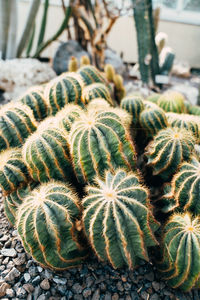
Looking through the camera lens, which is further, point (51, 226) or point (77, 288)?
point (77, 288)

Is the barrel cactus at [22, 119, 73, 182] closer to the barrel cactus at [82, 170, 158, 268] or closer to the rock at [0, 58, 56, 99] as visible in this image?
the barrel cactus at [82, 170, 158, 268]

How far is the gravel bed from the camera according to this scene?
5.56 feet

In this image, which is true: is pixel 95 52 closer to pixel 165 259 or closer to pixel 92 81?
pixel 92 81

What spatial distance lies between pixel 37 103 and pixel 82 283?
1.50 m

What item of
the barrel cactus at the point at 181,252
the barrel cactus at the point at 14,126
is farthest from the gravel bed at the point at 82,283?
the barrel cactus at the point at 14,126

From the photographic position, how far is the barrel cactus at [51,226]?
5.05 feet

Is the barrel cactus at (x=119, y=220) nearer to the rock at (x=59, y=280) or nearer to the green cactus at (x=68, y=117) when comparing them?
the rock at (x=59, y=280)

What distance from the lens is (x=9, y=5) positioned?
167 inches

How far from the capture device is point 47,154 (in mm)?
1820

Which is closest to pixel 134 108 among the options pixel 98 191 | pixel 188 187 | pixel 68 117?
pixel 68 117

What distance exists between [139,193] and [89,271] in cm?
62

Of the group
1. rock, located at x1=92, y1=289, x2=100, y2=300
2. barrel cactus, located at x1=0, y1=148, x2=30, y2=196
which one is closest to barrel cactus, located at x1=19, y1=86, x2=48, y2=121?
barrel cactus, located at x1=0, y1=148, x2=30, y2=196

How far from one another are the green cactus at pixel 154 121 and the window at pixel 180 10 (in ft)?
17.5

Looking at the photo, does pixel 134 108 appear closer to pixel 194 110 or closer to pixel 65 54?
pixel 194 110
